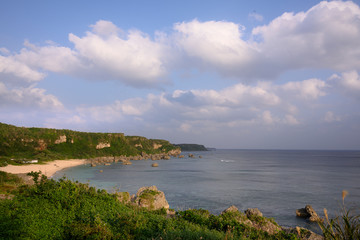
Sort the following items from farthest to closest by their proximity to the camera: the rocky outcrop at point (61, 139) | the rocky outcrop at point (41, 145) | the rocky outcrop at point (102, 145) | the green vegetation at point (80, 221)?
the rocky outcrop at point (102, 145) → the rocky outcrop at point (61, 139) → the rocky outcrop at point (41, 145) → the green vegetation at point (80, 221)

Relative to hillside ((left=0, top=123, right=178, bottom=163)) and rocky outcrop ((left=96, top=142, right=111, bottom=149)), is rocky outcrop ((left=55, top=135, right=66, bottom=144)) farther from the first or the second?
rocky outcrop ((left=96, top=142, right=111, bottom=149))

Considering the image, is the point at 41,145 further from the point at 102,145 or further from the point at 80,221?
the point at 80,221

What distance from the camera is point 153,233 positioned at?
403 inches

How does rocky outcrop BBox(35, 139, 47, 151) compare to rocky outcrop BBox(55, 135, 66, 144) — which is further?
rocky outcrop BBox(55, 135, 66, 144)

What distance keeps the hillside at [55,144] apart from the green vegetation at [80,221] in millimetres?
89221

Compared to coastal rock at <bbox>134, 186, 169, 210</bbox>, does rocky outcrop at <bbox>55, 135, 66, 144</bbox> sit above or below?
above

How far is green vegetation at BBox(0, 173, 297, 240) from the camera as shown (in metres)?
9.52

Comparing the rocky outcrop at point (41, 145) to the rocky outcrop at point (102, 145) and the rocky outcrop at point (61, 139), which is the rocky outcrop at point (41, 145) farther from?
the rocky outcrop at point (102, 145)

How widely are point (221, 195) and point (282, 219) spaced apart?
1457cm

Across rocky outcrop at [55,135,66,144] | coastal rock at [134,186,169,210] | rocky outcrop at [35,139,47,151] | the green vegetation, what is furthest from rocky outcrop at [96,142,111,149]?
the green vegetation

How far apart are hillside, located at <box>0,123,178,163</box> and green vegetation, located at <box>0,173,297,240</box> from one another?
89221 mm

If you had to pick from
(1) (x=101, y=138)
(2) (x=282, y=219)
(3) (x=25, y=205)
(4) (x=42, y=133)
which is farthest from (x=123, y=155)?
(3) (x=25, y=205)

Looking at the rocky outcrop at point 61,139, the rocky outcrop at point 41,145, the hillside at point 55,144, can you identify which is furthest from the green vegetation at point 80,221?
the rocky outcrop at point 61,139

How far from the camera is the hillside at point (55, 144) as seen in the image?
4154 inches
